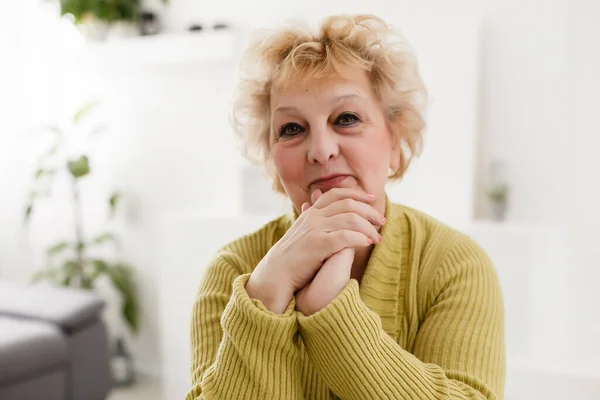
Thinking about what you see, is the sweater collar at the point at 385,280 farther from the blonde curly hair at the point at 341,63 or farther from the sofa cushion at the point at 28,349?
the sofa cushion at the point at 28,349

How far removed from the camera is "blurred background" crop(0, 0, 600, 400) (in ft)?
6.97

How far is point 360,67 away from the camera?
111 centimetres

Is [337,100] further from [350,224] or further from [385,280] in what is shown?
[385,280]

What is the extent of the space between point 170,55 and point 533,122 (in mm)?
1718

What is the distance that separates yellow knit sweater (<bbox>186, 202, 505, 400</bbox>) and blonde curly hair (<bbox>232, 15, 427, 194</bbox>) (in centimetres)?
20

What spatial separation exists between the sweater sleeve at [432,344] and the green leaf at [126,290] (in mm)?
2500

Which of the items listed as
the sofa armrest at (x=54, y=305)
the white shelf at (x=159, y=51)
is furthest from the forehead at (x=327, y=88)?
the sofa armrest at (x=54, y=305)

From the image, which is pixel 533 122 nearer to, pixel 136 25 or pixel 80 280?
pixel 136 25

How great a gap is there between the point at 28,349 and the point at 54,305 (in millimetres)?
305

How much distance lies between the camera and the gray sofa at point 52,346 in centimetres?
242

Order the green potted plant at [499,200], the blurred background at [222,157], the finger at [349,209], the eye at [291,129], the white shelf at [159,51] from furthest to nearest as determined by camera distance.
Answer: the white shelf at [159,51]
the green potted plant at [499,200]
the blurred background at [222,157]
the eye at [291,129]
the finger at [349,209]

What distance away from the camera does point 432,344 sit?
102 cm

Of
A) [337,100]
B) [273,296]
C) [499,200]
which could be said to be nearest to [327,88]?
[337,100]

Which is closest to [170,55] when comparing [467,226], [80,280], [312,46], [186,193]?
[186,193]
